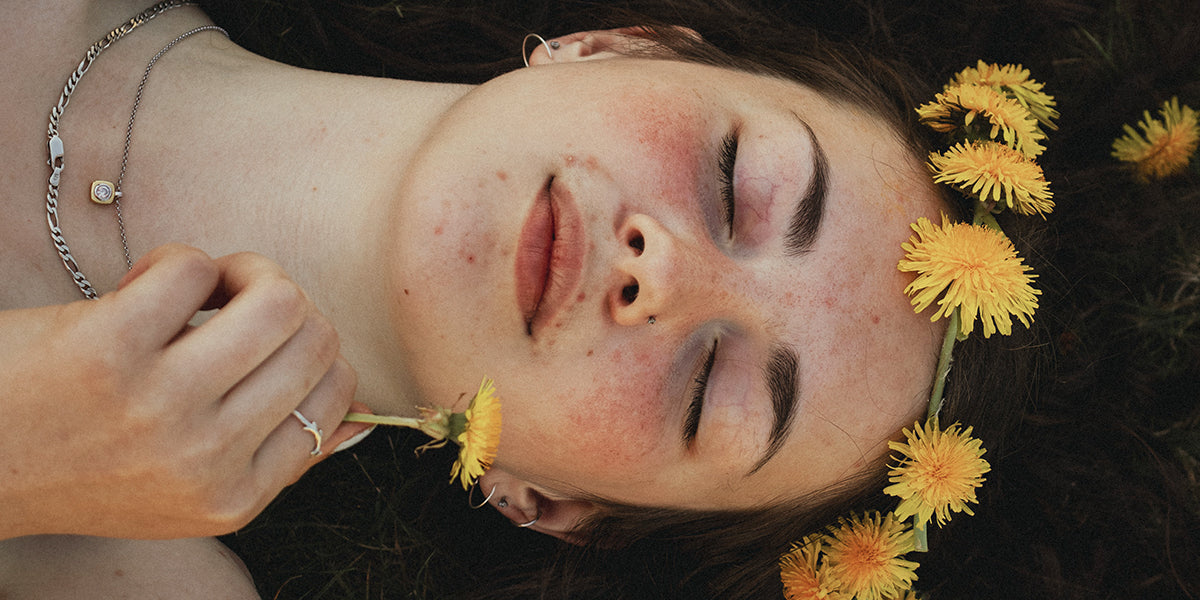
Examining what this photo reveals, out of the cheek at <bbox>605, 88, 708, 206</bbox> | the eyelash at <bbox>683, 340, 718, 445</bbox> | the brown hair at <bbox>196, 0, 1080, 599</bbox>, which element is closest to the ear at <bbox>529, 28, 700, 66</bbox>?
the brown hair at <bbox>196, 0, 1080, 599</bbox>

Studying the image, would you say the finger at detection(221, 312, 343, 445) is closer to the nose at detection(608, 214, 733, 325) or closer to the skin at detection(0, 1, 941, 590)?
the skin at detection(0, 1, 941, 590)

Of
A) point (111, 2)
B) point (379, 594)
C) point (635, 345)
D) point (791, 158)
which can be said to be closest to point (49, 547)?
point (379, 594)

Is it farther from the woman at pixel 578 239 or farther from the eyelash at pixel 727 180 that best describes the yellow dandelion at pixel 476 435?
the eyelash at pixel 727 180

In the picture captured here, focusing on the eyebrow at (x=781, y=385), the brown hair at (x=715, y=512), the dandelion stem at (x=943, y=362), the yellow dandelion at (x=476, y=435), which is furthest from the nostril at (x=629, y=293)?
the dandelion stem at (x=943, y=362)

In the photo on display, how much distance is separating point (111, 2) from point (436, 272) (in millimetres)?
1289

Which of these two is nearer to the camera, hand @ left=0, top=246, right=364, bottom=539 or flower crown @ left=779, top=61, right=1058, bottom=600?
hand @ left=0, top=246, right=364, bottom=539

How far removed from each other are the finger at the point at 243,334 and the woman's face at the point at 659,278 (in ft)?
1.34

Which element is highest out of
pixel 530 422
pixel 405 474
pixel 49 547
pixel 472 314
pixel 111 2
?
pixel 111 2

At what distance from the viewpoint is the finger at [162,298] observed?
123cm

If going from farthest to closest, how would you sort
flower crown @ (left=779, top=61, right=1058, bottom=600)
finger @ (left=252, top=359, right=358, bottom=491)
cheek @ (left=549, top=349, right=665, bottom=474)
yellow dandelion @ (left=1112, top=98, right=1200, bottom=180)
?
1. yellow dandelion @ (left=1112, top=98, right=1200, bottom=180)
2. flower crown @ (left=779, top=61, right=1058, bottom=600)
3. cheek @ (left=549, top=349, right=665, bottom=474)
4. finger @ (left=252, top=359, right=358, bottom=491)

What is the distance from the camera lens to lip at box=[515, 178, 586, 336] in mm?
1657

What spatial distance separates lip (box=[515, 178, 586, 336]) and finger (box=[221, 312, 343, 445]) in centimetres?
44

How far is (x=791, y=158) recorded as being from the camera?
1.80m

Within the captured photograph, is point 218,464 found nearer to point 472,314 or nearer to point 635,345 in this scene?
point 472,314
